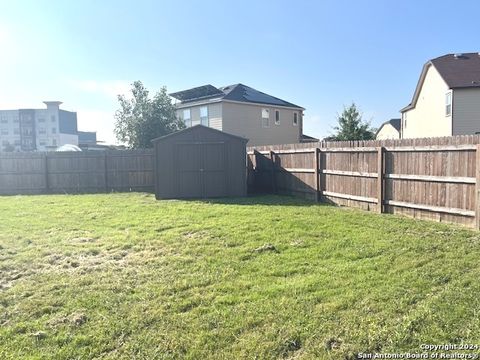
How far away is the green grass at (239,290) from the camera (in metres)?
3.33

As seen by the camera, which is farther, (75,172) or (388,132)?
(388,132)

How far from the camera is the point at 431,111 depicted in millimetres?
21922

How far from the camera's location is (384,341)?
10.5 feet

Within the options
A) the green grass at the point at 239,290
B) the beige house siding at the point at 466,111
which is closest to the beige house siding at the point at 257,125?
the beige house siding at the point at 466,111

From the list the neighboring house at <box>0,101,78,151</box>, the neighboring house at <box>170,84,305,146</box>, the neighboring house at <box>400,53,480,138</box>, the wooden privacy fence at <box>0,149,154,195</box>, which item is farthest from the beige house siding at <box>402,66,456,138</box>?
the neighboring house at <box>0,101,78,151</box>

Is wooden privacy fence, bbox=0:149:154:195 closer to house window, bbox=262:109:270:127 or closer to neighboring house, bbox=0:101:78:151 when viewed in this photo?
house window, bbox=262:109:270:127

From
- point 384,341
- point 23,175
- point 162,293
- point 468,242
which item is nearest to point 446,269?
point 468,242

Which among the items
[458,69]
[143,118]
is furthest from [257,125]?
[458,69]

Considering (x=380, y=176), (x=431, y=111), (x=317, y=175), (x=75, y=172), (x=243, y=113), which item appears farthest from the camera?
(x=243, y=113)

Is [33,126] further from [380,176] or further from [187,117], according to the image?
[380,176]

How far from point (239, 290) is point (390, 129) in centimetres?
4034

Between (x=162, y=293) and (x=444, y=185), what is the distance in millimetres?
5659

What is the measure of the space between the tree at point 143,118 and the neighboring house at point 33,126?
226 feet

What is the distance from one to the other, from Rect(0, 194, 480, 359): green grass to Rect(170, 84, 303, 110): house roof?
64.2 ft
